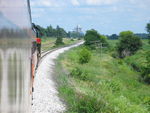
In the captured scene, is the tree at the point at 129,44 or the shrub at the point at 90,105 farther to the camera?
the tree at the point at 129,44

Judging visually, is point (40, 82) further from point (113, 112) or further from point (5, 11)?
point (5, 11)

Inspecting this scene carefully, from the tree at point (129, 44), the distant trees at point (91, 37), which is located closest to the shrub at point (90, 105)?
the tree at point (129, 44)

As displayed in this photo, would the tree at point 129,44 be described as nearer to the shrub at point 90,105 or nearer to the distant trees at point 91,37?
the distant trees at point 91,37

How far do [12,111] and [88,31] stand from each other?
87.9 m

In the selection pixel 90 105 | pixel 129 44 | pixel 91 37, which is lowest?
pixel 129 44

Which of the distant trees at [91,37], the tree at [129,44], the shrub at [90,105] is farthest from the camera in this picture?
the distant trees at [91,37]

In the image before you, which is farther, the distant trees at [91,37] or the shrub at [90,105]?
the distant trees at [91,37]

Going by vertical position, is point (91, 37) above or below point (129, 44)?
above

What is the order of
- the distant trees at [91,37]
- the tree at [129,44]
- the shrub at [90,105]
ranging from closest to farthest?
the shrub at [90,105], the tree at [129,44], the distant trees at [91,37]

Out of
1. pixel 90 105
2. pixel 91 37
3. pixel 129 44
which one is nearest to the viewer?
pixel 90 105

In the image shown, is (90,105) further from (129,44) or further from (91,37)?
(91,37)

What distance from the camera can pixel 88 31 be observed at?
89.9 metres

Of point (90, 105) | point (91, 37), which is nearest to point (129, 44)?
point (91, 37)

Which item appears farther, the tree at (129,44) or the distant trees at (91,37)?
the distant trees at (91,37)
